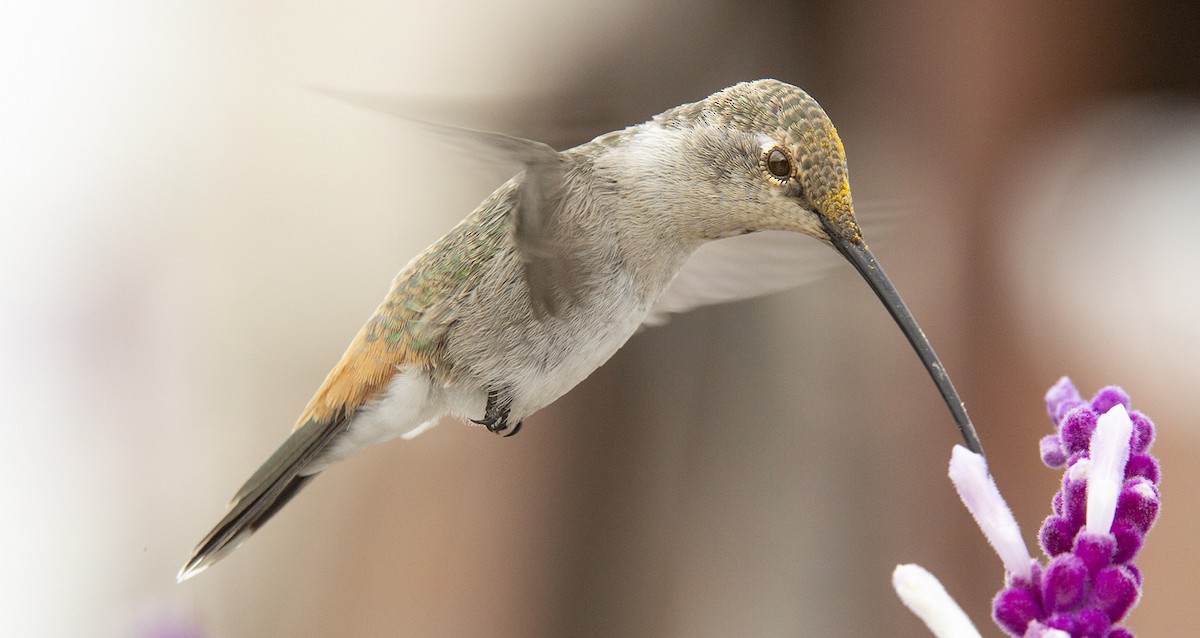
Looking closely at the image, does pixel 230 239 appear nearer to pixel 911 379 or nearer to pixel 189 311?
pixel 189 311

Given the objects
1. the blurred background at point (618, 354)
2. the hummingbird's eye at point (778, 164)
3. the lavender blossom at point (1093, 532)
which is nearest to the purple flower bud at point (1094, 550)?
the lavender blossom at point (1093, 532)

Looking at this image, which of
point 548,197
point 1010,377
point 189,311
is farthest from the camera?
point 189,311

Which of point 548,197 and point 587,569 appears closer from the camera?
point 548,197

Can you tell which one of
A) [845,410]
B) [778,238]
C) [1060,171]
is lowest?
[845,410]

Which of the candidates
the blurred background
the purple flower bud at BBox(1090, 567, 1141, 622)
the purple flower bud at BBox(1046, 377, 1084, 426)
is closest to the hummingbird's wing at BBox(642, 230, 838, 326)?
the purple flower bud at BBox(1046, 377, 1084, 426)

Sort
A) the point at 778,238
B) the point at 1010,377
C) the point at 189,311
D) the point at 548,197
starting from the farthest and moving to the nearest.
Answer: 1. the point at 189,311
2. the point at 1010,377
3. the point at 778,238
4. the point at 548,197

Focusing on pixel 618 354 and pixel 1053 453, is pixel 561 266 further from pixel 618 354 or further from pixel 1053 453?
pixel 618 354

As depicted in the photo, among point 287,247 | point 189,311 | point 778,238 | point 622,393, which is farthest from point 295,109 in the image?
point 778,238

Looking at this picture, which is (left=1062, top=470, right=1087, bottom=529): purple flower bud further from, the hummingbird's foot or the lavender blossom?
the hummingbird's foot
